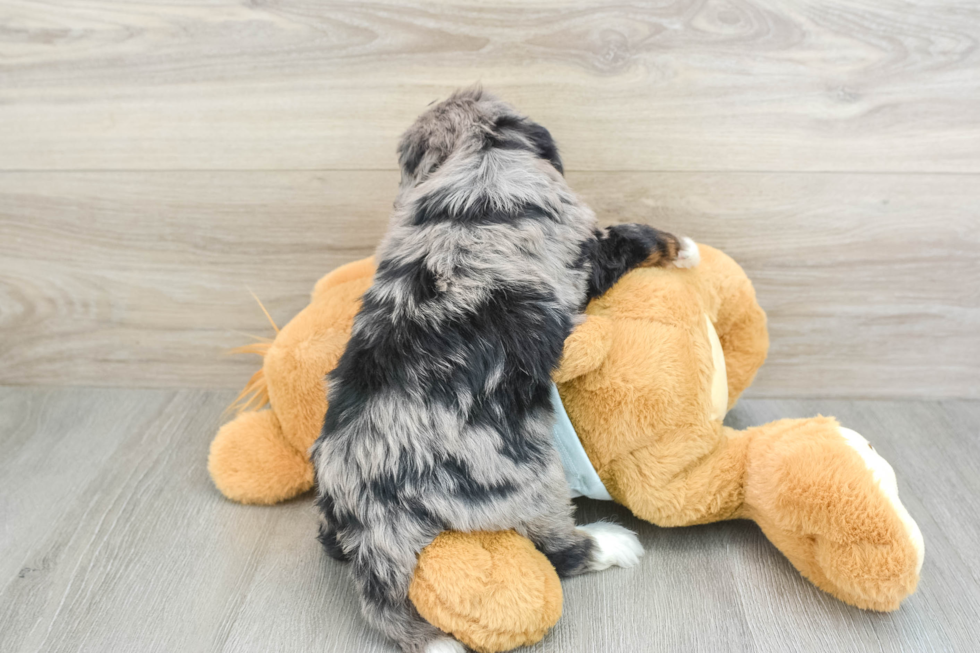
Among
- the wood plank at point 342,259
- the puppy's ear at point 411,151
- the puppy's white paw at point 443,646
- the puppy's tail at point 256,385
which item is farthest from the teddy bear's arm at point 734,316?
the puppy's tail at point 256,385

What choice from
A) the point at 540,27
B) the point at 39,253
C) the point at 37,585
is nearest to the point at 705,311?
the point at 540,27

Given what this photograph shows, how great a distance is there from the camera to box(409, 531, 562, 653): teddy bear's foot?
2.11ft

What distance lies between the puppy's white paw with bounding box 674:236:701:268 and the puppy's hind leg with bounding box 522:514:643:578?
1.05ft

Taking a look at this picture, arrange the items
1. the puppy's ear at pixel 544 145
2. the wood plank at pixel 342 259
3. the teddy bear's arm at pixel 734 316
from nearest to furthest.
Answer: the puppy's ear at pixel 544 145 < the teddy bear's arm at pixel 734 316 < the wood plank at pixel 342 259

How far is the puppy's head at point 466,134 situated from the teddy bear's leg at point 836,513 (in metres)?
0.39

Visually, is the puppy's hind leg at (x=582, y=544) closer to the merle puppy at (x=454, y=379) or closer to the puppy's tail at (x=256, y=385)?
the merle puppy at (x=454, y=379)

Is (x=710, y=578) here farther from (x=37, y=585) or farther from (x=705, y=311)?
(x=37, y=585)

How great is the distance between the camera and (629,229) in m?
0.80

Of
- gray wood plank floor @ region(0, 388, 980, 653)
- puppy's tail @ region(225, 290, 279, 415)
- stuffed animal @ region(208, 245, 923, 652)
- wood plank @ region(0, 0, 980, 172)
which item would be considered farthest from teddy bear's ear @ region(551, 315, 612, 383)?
puppy's tail @ region(225, 290, 279, 415)

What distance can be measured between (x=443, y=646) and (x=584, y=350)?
1.04 feet

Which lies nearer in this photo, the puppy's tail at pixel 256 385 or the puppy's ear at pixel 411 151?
the puppy's ear at pixel 411 151

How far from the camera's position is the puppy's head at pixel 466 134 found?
73cm

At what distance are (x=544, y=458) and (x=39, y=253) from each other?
0.90 m

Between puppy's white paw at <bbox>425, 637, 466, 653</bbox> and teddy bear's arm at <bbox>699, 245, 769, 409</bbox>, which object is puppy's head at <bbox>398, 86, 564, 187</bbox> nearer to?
teddy bear's arm at <bbox>699, 245, 769, 409</bbox>
